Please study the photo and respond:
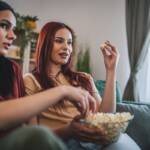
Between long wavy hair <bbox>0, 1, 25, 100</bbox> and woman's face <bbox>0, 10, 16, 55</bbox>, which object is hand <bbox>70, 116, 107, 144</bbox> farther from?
woman's face <bbox>0, 10, 16, 55</bbox>

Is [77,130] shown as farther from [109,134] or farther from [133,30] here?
[133,30]

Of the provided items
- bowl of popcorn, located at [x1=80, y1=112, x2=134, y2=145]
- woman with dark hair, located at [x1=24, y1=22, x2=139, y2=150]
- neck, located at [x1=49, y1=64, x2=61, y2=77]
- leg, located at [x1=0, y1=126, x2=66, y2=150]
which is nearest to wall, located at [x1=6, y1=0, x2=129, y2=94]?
woman with dark hair, located at [x1=24, y1=22, x2=139, y2=150]

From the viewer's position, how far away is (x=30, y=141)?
1.68 feet

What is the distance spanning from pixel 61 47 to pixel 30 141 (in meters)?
1.34

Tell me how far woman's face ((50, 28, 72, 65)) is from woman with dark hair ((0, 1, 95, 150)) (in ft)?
1.67

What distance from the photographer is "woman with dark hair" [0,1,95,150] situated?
0.51 m

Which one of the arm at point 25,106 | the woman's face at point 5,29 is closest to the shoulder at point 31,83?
the woman's face at point 5,29

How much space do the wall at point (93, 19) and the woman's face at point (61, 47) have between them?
86.9 inches

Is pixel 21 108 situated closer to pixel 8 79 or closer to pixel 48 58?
pixel 8 79

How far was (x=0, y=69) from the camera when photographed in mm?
1211

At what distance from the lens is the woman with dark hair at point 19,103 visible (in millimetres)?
514

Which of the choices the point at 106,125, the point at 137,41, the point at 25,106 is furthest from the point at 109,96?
the point at 137,41

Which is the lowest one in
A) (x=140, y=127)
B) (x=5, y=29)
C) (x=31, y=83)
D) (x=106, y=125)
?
(x=140, y=127)

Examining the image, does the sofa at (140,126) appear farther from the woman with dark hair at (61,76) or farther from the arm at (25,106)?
the arm at (25,106)
